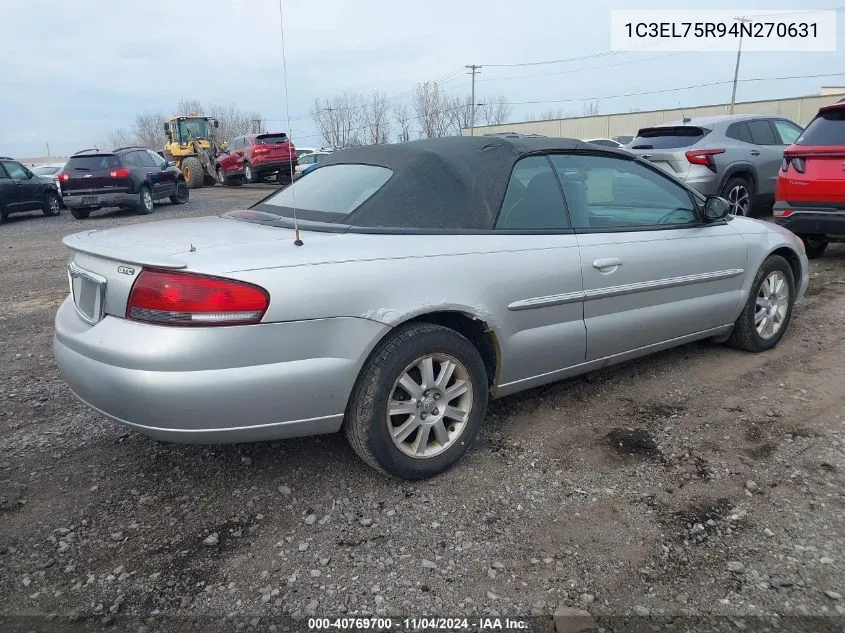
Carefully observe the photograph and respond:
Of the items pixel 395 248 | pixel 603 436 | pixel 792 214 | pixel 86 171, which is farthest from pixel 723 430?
pixel 86 171

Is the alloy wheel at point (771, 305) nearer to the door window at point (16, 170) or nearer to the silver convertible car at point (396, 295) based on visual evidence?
the silver convertible car at point (396, 295)

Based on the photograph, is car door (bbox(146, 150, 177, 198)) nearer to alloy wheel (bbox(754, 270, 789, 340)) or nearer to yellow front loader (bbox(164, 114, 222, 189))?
yellow front loader (bbox(164, 114, 222, 189))

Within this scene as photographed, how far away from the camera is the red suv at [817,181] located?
21.2ft

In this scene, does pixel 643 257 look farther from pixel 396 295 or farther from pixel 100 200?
pixel 100 200

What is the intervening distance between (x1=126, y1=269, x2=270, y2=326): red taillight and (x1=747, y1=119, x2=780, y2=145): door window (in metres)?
8.96

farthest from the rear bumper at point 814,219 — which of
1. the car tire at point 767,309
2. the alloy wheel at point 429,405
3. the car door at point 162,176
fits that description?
A: the car door at point 162,176

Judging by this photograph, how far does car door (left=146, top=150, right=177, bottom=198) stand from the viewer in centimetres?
1677

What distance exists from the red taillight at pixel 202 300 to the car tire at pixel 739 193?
7.93 meters

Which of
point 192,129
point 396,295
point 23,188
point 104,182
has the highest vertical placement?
point 192,129

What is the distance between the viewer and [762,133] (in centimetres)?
955

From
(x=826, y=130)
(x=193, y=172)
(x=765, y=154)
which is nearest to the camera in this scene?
(x=826, y=130)

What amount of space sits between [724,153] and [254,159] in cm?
1867

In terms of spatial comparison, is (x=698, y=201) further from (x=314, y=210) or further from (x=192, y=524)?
(x=192, y=524)

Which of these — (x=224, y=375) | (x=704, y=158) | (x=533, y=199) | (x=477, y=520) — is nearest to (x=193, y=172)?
(x=704, y=158)
